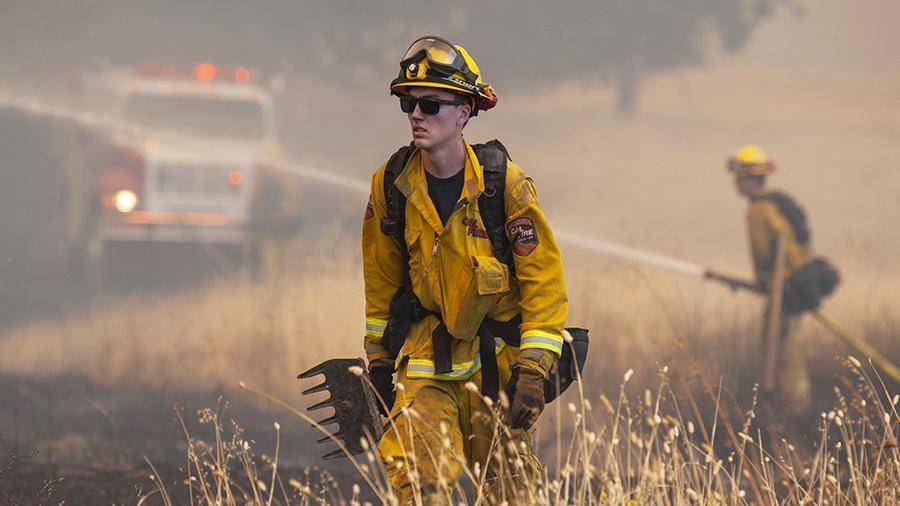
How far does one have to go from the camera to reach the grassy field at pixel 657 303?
6.70 m

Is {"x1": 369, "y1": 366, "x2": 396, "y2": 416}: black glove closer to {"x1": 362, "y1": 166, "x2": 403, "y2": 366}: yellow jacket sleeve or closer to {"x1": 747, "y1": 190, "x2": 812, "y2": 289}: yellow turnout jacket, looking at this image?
{"x1": 362, "y1": 166, "x2": 403, "y2": 366}: yellow jacket sleeve

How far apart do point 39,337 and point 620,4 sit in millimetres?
10269

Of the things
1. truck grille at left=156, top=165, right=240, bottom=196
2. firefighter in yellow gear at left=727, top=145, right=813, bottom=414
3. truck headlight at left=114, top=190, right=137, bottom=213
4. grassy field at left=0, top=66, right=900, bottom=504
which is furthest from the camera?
truck grille at left=156, top=165, right=240, bottom=196

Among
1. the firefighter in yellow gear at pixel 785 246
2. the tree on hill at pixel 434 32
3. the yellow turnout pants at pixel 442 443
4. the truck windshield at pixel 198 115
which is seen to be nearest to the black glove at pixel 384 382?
the yellow turnout pants at pixel 442 443

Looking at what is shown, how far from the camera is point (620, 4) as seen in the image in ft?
66.7

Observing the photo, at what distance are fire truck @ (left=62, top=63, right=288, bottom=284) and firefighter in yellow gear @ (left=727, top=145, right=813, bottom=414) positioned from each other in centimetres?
510

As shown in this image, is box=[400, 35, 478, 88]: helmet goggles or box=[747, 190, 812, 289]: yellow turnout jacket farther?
box=[747, 190, 812, 289]: yellow turnout jacket

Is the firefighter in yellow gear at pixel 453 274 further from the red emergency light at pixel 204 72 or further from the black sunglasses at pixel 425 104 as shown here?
the red emergency light at pixel 204 72

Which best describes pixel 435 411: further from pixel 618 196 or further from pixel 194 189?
pixel 618 196

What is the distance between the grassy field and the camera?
6699 millimetres

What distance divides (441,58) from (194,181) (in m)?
9.16

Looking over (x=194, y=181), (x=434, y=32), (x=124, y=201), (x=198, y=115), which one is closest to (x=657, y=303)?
(x=194, y=181)

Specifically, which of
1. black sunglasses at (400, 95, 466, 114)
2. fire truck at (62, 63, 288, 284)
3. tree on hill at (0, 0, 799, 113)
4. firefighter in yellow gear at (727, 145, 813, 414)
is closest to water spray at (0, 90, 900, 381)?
fire truck at (62, 63, 288, 284)

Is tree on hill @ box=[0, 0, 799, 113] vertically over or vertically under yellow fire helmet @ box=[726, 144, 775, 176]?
over
